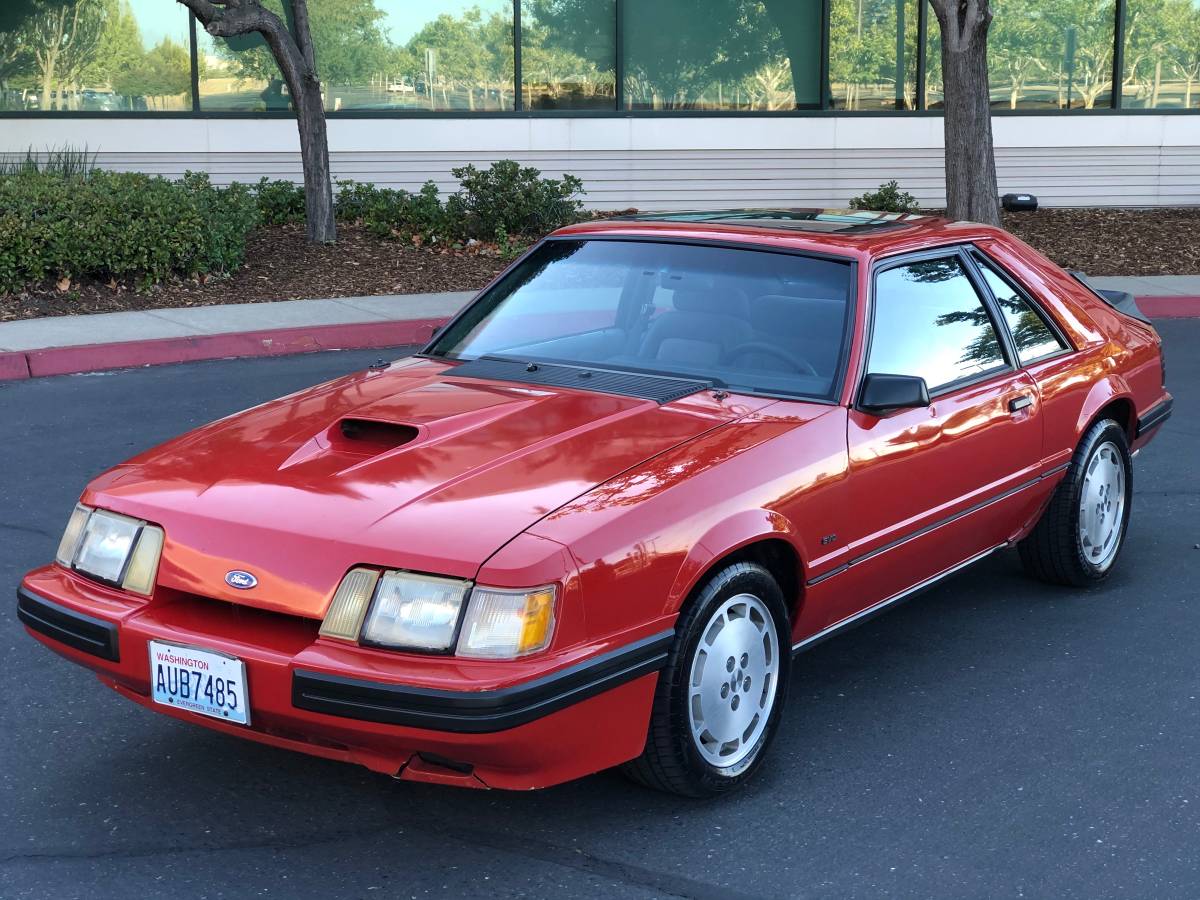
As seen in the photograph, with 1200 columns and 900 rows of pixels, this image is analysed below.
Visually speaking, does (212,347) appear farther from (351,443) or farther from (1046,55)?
(1046,55)

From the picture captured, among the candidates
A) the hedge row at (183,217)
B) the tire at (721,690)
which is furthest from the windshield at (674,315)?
the hedge row at (183,217)

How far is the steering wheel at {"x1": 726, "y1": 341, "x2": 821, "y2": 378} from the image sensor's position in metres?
4.39

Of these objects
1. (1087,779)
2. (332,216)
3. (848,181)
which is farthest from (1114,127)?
(1087,779)

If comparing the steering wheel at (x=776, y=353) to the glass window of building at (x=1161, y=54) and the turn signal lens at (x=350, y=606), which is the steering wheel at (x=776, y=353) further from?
the glass window of building at (x=1161, y=54)

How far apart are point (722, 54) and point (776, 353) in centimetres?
1368

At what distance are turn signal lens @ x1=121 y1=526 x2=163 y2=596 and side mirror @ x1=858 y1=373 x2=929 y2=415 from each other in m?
1.99

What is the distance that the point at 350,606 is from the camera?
129 inches

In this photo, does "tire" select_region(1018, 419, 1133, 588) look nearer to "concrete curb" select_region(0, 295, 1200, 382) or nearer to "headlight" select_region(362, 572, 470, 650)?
"headlight" select_region(362, 572, 470, 650)

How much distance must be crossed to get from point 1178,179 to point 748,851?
1668 centimetres

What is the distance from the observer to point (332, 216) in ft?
46.3

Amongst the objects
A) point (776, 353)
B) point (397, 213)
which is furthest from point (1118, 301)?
point (397, 213)

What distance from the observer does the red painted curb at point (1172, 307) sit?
12609 millimetres

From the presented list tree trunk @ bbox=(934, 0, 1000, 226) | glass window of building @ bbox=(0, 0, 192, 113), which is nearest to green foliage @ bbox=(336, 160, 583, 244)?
glass window of building @ bbox=(0, 0, 192, 113)

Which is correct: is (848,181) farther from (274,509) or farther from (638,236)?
(274,509)
